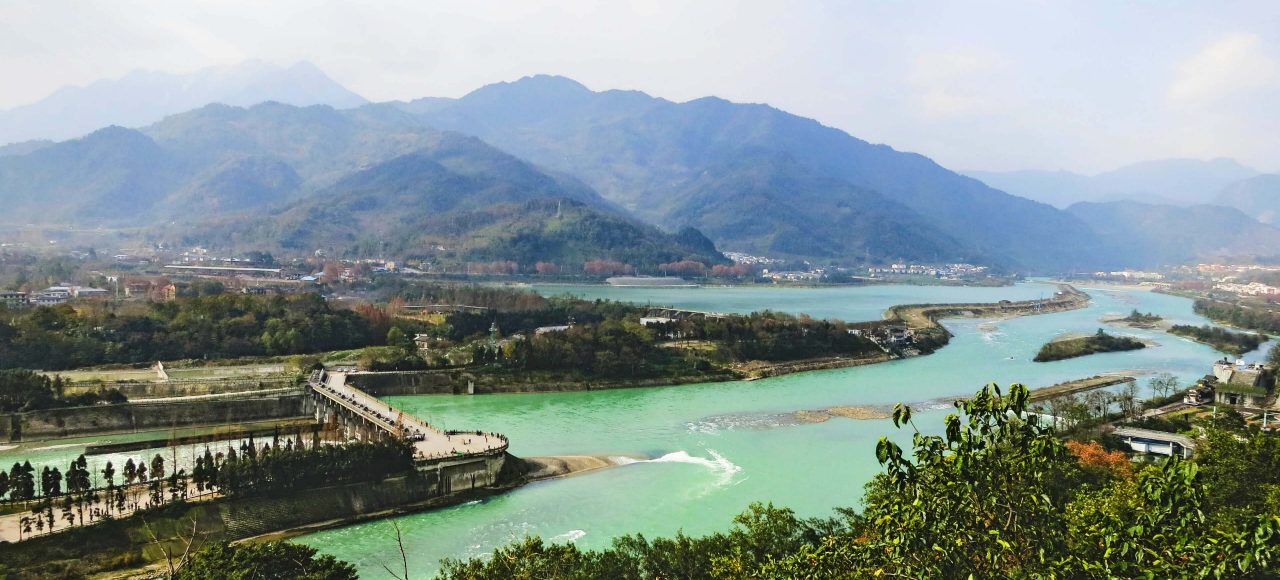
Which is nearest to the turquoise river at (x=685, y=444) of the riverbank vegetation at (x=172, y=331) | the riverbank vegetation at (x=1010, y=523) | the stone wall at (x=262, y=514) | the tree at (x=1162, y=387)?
the stone wall at (x=262, y=514)

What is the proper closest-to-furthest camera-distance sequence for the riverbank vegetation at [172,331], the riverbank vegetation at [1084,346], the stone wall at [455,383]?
the riverbank vegetation at [172,331] → the stone wall at [455,383] → the riverbank vegetation at [1084,346]

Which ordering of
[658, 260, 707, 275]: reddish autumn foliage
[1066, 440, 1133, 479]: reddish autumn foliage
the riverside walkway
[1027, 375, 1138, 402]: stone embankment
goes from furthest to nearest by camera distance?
[658, 260, 707, 275]: reddish autumn foliage < [1027, 375, 1138, 402]: stone embankment < the riverside walkway < [1066, 440, 1133, 479]: reddish autumn foliage

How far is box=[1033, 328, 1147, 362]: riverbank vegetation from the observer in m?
58.7

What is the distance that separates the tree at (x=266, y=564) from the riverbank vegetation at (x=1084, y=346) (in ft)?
181

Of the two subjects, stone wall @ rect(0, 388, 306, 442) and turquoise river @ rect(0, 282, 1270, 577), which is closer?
turquoise river @ rect(0, 282, 1270, 577)

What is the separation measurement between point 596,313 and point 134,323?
1244 inches

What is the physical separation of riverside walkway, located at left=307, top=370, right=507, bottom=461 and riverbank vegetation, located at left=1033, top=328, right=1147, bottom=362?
45694mm

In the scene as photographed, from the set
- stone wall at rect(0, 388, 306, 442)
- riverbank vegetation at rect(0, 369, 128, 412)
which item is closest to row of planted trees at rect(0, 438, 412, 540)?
stone wall at rect(0, 388, 306, 442)

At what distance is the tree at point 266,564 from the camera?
13.6 metres

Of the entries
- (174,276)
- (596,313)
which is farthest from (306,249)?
(596,313)

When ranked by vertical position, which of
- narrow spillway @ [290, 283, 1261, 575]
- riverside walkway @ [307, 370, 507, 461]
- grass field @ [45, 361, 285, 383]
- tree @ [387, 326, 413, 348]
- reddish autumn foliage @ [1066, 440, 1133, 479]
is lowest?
narrow spillway @ [290, 283, 1261, 575]

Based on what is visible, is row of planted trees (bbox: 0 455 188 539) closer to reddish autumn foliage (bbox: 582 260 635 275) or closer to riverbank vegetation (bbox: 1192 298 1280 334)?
riverbank vegetation (bbox: 1192 298 1280 334)

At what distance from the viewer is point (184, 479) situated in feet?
71.7

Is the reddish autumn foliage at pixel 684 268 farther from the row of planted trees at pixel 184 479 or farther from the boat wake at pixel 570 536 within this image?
the boat wake at pixel 570 536
